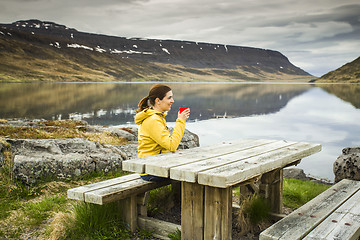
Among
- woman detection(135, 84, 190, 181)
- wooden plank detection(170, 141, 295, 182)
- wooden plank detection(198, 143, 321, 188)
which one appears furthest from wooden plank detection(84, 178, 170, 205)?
wooden plank detection(198, 143, 321, 188)

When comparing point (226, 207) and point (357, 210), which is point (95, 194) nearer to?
point (226, 207)

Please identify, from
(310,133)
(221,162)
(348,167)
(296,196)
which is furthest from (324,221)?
(310,133)

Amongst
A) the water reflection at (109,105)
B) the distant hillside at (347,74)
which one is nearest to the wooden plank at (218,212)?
the water reflection at (109,105)

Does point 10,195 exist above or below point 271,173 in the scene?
below

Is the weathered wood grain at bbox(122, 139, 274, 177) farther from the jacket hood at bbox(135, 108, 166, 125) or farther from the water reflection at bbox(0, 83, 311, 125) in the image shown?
the water reflection at bbox(0, 83, 311, 125)

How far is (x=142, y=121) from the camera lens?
4.06 meters

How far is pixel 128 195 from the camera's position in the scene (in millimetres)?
3941

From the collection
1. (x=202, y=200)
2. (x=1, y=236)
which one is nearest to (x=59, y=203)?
(x=1, y=236)

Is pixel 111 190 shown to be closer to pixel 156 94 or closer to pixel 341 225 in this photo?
pixel 156 94

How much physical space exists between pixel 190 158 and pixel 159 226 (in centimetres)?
100

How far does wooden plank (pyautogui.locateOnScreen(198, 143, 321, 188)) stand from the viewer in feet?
9.75

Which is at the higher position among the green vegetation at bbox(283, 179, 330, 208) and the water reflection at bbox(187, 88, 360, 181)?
the green vegetation at bbox(283, 179, 330, 208)

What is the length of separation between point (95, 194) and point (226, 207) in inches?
52.5

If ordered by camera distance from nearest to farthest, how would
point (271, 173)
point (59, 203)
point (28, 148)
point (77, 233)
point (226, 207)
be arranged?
point (226, 207) → point (77, 233) → point (271, 173) → point (59, 203) → point (28, 148)
